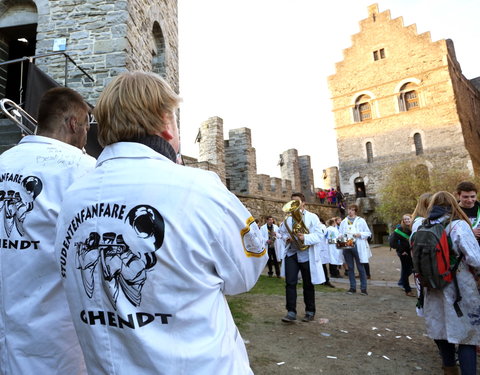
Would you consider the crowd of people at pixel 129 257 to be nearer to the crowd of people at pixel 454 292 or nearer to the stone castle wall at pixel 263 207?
the crowd of people at pixel 454 292

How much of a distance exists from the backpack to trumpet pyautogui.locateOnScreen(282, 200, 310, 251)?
2.32 m

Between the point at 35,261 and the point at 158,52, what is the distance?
28.4 feet

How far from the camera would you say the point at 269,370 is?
3582 mm

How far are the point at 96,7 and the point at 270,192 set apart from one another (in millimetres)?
12311

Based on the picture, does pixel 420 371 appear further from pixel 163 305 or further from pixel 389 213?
pixel 389 213

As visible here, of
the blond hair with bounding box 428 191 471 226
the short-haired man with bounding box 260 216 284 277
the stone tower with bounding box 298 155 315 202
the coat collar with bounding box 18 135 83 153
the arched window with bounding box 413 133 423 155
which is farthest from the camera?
the arched window with bounding box 413 133 423 155

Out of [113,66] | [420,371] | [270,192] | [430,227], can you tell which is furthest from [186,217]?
[270,192]

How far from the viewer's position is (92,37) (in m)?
7.21

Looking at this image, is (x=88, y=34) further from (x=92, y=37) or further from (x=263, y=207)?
(x=263, y=207)

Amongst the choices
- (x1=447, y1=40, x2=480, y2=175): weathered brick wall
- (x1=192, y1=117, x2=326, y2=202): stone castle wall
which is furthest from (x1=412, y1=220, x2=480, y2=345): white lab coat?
(x1=447, y1=40, x2=480, y2=175): weathered brick wall

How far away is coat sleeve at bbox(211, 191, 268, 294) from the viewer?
3.73ft

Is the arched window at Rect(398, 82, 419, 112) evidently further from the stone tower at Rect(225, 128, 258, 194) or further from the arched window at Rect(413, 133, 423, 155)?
the stone tower at Rect(225, 128, 258, 194)

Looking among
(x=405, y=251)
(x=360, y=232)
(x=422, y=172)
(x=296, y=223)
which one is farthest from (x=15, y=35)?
(x=422, y=172)

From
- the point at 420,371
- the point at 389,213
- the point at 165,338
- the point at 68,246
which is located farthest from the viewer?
the point at 389,213
